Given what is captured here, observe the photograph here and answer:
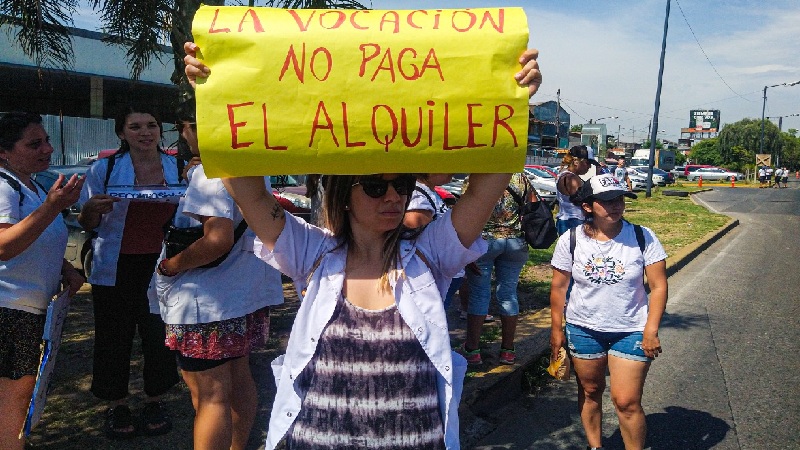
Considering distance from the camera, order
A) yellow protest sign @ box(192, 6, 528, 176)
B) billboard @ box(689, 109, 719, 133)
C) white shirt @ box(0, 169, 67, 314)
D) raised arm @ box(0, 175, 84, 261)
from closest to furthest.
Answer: yellow protest sign @ box(192, 6, 528, 176)
raised arm @ box(0, 175, 84, 261)
white shirt @ box(0, 169, 67, 314)
billboard @ box(689, 109, 719, 133)

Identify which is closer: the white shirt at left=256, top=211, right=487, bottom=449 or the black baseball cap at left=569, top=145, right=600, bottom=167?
the white shirt at left=256, top=211, right=487, bottom=449

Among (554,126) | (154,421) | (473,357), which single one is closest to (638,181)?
(554,126)

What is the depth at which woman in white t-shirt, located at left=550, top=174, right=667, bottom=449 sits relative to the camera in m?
3.30

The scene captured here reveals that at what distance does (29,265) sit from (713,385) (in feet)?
15.4

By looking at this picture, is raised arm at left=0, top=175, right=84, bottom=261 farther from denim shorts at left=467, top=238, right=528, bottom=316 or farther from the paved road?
denim shorts at left=467, top=238, right=528, bottom=316

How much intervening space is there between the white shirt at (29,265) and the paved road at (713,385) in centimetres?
251

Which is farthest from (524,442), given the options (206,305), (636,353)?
(206,305)

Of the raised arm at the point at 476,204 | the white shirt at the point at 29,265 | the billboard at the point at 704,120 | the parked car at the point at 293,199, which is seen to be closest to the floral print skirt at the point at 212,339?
the white shirt at the point at 29,265

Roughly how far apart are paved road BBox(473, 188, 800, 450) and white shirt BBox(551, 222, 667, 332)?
97cm

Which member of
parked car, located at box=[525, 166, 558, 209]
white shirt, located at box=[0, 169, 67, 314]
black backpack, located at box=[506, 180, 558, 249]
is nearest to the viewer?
white shirt, located at box=[0, 169, 67, 314]

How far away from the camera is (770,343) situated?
6.02 meters

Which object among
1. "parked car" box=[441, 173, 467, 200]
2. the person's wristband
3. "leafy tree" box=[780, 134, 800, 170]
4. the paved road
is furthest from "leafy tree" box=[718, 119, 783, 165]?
the person's wristband

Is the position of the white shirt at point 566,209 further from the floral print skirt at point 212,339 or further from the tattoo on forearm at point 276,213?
the tattoo on forearm at point 276,213

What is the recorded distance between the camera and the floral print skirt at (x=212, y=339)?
8.75ft
